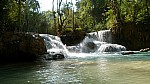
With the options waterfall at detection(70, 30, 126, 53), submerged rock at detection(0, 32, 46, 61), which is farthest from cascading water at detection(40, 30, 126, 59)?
submerged rock at detection(0, 32, 46, 61)

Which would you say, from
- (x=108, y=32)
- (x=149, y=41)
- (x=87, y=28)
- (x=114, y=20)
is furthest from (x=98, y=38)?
(x=87, y=28)

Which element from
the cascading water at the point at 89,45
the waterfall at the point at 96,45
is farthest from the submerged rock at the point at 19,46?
the waterfall at the point at 96,45

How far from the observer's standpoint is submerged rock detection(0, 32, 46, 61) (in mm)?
19766

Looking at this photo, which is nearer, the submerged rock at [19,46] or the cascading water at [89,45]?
the submerged rock at [19,46]

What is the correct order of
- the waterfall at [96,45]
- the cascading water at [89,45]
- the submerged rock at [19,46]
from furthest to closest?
the waterfall at [96,45], the cascading water at [89,45], the submerged rock at [19,46]

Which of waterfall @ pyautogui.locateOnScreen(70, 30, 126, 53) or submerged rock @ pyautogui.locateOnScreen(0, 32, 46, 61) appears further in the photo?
waterfall @ pyautogui.locateOnScreen(70, 30, 126, 53)

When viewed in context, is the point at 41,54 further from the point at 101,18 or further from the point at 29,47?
the point at 101,18

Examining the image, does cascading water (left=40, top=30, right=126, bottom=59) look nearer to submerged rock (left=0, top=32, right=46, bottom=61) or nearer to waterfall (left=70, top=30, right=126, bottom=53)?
waterfall (left=70, top=30, right=126, bottom=53)

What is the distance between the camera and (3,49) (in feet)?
64.3

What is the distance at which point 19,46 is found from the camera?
20.5 m

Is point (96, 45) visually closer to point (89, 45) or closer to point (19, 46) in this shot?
point (89, 45)

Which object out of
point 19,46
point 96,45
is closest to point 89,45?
point 96,45

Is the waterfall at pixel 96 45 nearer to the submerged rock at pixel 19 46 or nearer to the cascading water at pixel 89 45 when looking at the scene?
the cascading water at pixel 89 45

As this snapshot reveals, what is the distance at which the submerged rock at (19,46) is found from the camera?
1977 centimetres
